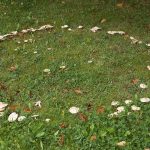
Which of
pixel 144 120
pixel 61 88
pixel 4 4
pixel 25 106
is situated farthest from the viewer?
pixel 4 4

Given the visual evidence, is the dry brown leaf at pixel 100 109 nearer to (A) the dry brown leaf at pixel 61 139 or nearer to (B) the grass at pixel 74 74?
(B) the grass at pixel 74 74

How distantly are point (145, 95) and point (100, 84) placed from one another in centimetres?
92

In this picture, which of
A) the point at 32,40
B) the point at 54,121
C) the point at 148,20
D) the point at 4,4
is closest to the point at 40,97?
the point at 54,121

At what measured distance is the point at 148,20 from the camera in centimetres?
1067

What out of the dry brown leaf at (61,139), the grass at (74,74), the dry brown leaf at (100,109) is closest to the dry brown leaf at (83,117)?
the grass at (74,74)

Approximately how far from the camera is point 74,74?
27.3 feet

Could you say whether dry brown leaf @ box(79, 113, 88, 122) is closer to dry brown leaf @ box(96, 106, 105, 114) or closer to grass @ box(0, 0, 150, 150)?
grass @ box(0, 0, 150, 150)

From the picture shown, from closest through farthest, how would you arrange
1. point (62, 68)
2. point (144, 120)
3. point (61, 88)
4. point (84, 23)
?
1. point (144, 120)
2. point (61, 88)
3. point (62, 68)
4. point (84, 23)

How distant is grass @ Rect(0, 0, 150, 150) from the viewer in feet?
21.8

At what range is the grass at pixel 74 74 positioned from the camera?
6656mm

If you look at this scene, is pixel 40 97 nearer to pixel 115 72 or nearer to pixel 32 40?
pixel 115 72

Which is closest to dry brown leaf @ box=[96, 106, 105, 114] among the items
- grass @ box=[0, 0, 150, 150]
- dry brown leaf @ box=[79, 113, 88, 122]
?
grass @ box=[0, 0, 150, 150]

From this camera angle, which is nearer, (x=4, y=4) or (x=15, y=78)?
(x=15, y=78)

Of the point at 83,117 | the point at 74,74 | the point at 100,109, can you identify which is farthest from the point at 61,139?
the point at 74,74
